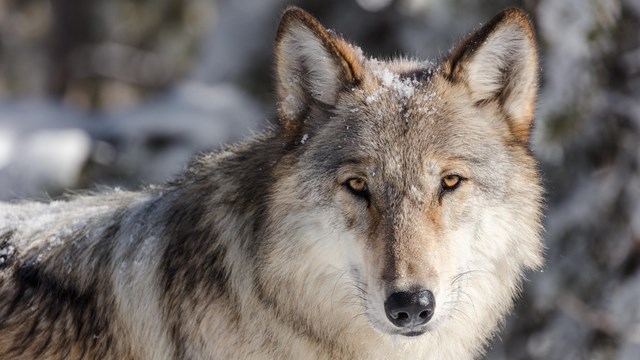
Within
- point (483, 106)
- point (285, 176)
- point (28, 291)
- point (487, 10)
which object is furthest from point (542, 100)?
point (28, 291)

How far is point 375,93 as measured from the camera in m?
3.77

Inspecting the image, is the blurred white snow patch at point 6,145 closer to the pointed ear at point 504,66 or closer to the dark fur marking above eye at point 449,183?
the pointed ear at point 504,66

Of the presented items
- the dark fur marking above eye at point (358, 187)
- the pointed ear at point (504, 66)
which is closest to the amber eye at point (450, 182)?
the dark fur marking above eye at point (358, 187)

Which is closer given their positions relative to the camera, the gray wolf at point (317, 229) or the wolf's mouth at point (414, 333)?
the wolf's mouth at point (414, 333)

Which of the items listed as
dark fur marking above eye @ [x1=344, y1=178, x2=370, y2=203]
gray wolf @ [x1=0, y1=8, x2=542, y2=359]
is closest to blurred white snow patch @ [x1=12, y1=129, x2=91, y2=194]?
gray wolf @ [x1=0, y1=8, x2=542, y2=359]

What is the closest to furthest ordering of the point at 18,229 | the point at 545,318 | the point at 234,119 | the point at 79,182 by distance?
the point at 18,229
the point at 545,318
the point at 79,182
the point at 234,119

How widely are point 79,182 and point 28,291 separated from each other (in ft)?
20.6

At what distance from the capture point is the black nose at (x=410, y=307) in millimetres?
3244

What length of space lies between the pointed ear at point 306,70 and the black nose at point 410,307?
86 cm

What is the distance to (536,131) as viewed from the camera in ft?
23.9

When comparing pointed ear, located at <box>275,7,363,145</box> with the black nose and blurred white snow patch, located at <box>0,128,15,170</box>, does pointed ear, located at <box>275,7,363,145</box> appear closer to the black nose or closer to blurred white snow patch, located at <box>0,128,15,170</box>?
the black nose

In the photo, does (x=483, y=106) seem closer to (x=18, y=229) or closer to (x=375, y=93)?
(x=375, y=93)

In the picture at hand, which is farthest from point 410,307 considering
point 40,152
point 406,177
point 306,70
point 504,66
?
point 40,152

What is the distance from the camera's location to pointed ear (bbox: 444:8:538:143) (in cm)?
372
